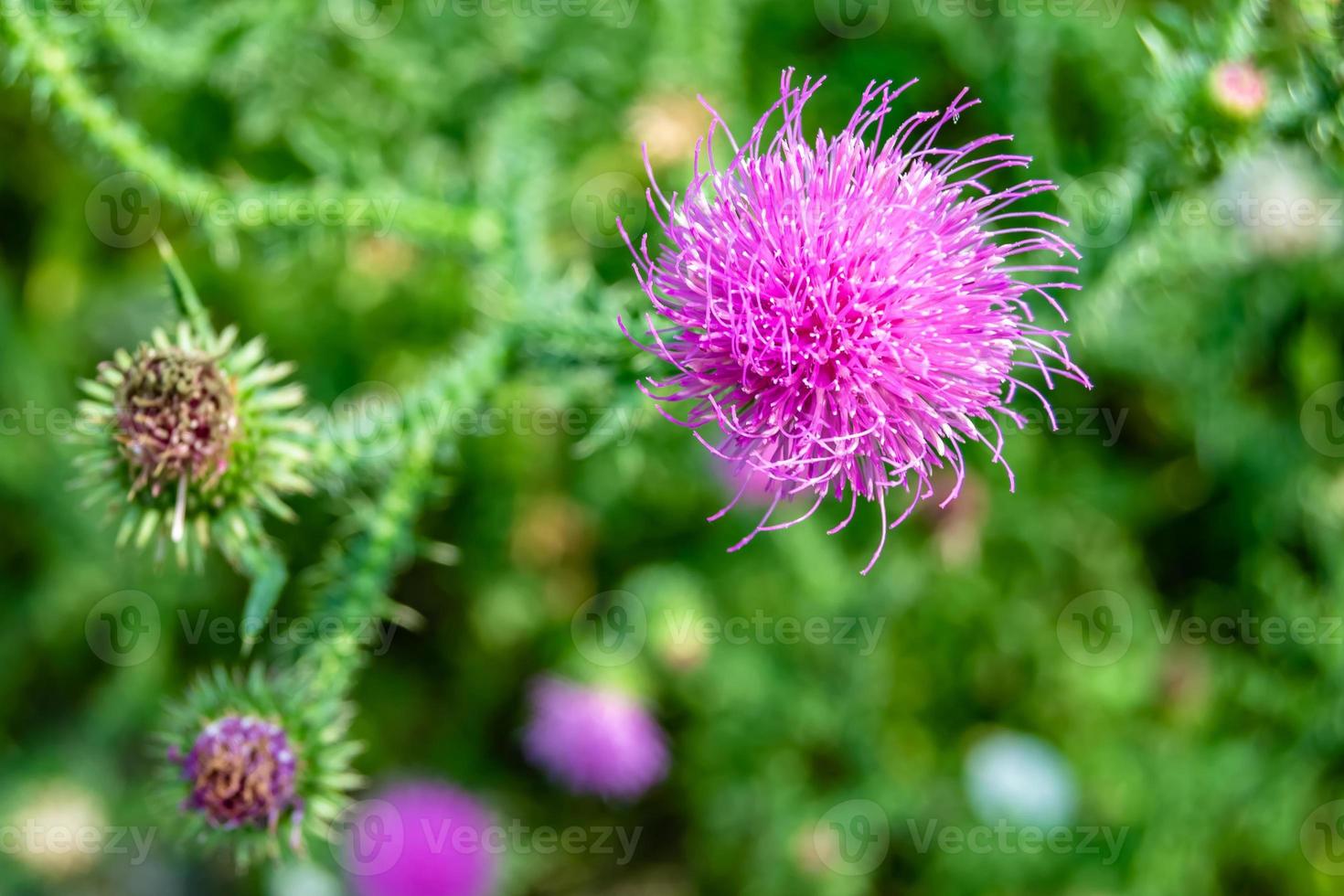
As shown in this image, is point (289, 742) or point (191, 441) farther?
point (289, 742)

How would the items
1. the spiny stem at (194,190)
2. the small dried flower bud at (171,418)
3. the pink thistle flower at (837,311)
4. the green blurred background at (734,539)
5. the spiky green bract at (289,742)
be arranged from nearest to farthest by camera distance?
1. the pink thistle flower at (837,311)
2. the small dried flower bud at (171,418)
3. the spiky green bract at (289,742)
4. the spiny stem at (194,190)
5. the green blurred background at (734,539)

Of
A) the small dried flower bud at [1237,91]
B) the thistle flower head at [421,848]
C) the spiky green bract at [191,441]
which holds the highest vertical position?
the small dried flower bud at [1237,91]

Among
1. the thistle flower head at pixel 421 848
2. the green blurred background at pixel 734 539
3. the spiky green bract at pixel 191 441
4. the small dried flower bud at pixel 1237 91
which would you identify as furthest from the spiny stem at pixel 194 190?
the thistle flower head at pixel 421 848

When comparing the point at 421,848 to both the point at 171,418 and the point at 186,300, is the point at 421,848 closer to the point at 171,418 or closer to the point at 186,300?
the point at 171,418

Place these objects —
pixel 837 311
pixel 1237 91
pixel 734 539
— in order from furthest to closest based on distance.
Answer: pixel 734 539 < pixel 1237 91 < pixel 837 311

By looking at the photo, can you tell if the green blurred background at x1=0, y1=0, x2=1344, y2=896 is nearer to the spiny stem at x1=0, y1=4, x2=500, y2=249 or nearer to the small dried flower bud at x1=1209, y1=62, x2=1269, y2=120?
the spiny stem at x1=0, y1=4, x2=500, y2=249

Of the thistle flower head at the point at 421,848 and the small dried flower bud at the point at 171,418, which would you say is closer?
the small dried flower bud at the point at 171,418

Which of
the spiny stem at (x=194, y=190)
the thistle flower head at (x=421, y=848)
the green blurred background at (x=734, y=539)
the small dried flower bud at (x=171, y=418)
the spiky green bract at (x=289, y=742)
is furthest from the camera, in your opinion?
the thistle flower head at (x=421, y=848)

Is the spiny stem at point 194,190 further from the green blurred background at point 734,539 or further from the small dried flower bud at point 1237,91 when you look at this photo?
the small dried flower bud at point 1237,91

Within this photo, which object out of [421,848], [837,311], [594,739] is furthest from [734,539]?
[837,311]
